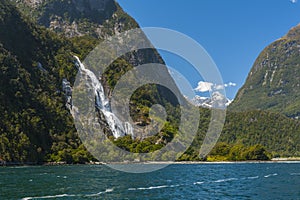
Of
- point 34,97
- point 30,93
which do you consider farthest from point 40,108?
point 30,93

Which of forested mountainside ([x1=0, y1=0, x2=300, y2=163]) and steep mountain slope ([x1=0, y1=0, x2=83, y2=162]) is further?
forested mountainside ([x1=0, y1=0, x2=300, y2=163])

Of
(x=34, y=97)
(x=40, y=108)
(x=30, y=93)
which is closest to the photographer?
(x=30, y=93)

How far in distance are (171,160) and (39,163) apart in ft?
166

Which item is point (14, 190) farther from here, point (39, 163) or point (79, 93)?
point (79, 93)

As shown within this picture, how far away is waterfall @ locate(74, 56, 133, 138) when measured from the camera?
559 ft

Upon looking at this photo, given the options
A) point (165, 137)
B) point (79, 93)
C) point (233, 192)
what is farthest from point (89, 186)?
point (79, 93)

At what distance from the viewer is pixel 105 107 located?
18038 cm

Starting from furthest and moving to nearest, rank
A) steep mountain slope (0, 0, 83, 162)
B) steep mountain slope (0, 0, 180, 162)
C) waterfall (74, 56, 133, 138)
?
1. waterfall (74, 56, 133, 138)
2. steep mountain slope (0, 0, 180, 162)
3. steep mountain slope (0, 0, 83, 162)

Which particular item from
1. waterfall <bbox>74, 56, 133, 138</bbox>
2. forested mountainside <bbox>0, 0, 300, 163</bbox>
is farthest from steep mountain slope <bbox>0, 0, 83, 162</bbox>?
waterfall <bbox>74, 56, 133, 138</bbox>

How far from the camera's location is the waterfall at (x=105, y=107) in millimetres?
170375

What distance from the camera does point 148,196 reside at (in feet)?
143

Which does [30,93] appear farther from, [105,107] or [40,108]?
[105,107]

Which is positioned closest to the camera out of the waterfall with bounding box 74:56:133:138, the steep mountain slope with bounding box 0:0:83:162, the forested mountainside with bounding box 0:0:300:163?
the steep mountain slope with bounding box 0:0:83:162

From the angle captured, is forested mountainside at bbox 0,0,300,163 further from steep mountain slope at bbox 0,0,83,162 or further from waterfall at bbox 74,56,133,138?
waterfall at bbox 74,56,133,138
